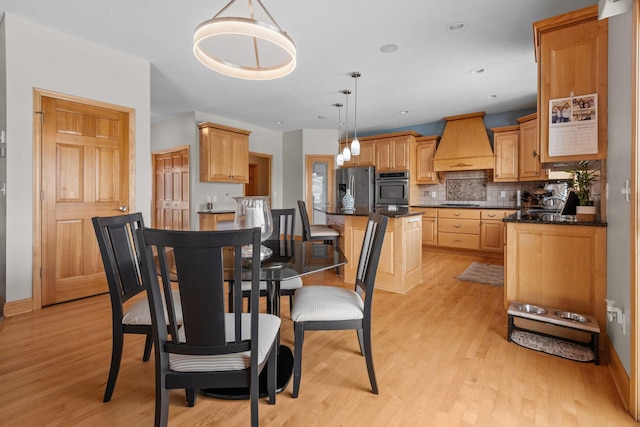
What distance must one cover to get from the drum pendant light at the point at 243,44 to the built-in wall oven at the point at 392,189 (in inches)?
139

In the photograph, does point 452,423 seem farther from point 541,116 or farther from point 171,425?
point 541,116

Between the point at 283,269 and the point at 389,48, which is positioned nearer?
the point at 283,269

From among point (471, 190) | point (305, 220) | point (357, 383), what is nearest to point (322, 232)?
point (305, 220)

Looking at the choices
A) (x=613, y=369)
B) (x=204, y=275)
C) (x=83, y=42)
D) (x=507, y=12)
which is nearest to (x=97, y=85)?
(x=83, y=42)

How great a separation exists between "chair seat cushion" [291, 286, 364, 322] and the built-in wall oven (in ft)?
14.8

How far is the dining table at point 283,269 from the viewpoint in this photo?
4.79 ft

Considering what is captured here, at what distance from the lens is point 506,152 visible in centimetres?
536

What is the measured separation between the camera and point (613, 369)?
1.82 metres

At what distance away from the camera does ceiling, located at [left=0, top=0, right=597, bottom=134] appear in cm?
260

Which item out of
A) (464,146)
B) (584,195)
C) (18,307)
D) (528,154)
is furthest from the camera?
(464,146)

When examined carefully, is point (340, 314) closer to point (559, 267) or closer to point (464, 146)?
point (559, 267)

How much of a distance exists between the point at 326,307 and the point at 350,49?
2802 millimetres

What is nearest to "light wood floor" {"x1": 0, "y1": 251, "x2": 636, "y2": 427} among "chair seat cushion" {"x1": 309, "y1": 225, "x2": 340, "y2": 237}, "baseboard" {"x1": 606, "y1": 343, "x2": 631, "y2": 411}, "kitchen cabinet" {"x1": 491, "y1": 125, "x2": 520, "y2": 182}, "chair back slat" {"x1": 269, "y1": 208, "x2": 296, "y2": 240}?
"baseboard" {"x1": 606, "y1": 343, "x2": 631, "y2": 411}

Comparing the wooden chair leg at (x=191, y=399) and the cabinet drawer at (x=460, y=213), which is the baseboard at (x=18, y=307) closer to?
the wooden chair leg at (x=191, y=399)
